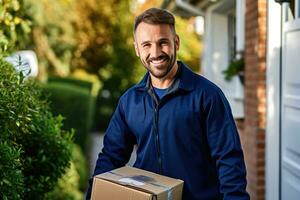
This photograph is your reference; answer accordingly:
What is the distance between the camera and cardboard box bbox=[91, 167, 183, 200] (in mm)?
2574

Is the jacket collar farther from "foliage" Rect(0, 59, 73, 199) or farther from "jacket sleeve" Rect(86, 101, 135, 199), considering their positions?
"foliage" Rect(0, 59, 73, 199)

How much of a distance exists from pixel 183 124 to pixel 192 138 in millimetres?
76

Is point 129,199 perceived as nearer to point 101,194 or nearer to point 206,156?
point 101,194

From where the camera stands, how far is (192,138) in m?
2.81

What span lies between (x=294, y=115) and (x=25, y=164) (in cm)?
182

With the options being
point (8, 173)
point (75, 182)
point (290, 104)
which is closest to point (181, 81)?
point (8, 173)

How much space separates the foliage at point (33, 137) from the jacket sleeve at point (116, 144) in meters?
0.51

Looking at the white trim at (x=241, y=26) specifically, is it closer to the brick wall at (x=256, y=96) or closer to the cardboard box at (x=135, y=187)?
the brick wall at (x=256, y=96)

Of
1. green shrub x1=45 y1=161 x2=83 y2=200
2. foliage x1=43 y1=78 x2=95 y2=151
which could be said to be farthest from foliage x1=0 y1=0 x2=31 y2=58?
foliage x1=43 y1=78 x2=95 y2=151

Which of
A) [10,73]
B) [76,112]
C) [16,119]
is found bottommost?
[76,112]

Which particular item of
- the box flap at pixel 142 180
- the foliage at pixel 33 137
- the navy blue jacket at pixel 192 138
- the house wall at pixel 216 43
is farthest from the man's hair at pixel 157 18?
the house wall at pixel 216 43

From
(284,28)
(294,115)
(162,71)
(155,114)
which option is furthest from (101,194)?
(284,28)

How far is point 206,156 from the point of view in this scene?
2.85m

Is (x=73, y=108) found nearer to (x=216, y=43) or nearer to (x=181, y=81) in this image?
(x=216, y=43)
